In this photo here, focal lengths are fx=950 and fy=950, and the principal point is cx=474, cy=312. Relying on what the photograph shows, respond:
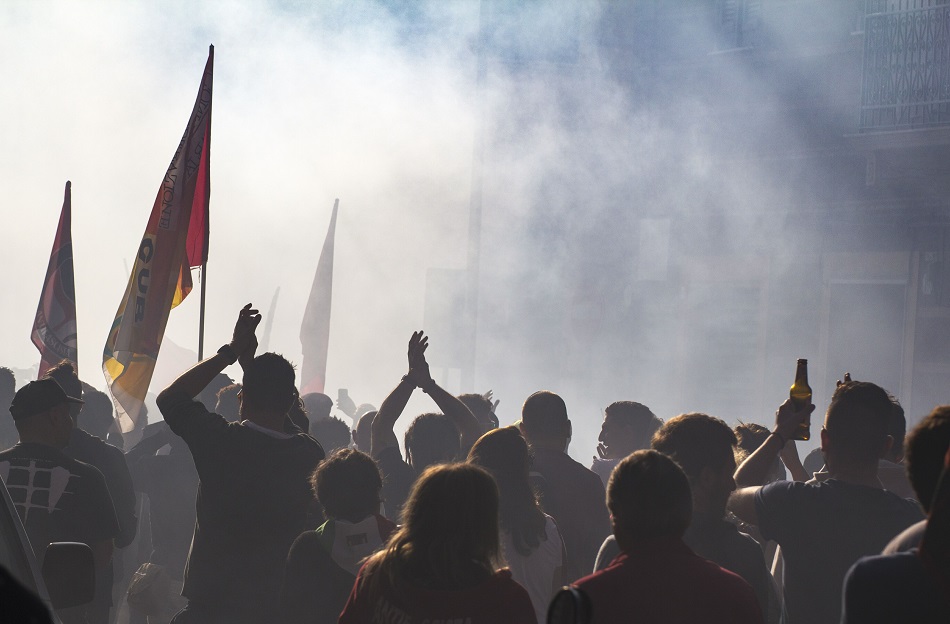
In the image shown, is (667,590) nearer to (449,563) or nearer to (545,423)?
(449,563)

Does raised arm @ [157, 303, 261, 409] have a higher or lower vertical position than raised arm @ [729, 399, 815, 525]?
higher

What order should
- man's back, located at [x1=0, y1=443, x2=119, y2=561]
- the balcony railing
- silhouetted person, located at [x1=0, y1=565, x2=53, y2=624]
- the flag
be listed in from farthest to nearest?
the balcony railing, the flag, man's back, located at [x1=0, y1=443, x2=119, y2=561], silhouetted person, located at [x1=0, y1=565, x2=53, y2=624]

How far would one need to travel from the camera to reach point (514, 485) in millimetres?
2875

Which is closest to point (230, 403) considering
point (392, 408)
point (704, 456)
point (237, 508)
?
point (392, 408)

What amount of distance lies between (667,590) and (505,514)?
0.99m

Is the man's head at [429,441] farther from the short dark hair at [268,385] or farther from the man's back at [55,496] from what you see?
the man's back at [55,496]

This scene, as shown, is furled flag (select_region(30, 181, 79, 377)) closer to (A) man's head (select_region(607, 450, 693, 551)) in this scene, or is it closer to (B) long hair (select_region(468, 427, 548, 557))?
(B) long hair (select_region(468, 427, 548, 557))

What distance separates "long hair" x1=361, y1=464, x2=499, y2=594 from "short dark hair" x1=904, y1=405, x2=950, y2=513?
2.61ft

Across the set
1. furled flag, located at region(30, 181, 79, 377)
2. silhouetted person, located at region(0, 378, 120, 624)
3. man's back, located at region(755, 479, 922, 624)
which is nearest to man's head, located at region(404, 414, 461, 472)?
silhouetted person, located at region(0, 378, 120, 624)

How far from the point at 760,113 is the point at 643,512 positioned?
47.7 ft

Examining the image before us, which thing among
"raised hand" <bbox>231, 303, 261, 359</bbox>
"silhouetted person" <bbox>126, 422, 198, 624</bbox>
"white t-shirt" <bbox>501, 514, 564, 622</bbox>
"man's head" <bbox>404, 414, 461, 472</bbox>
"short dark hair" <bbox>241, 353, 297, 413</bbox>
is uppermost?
"raised hand" <bbox>231, 303, 261, 359</bbox>

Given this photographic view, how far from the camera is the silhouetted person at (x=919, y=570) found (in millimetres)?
1376

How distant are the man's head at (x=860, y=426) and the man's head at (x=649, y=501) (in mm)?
818

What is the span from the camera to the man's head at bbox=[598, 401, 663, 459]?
438cm
